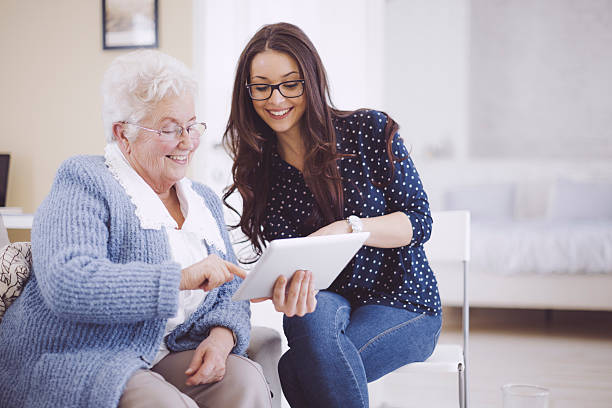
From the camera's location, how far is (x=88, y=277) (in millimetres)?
1003

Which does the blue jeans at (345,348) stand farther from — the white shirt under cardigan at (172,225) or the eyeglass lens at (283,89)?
the eyeglass lens at (283,89)

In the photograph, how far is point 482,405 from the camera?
2283mm

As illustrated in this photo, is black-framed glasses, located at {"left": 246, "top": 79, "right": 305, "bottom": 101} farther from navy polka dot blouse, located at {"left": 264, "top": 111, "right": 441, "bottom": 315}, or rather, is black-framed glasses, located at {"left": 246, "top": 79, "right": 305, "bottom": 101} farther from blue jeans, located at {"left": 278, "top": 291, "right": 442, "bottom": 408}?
blue jeans, located at {"left": 278, "top": 291, "right": 442, "bottom": 408}

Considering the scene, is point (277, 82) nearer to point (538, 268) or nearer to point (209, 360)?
point (209, 360)

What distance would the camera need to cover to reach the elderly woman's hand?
1072mm

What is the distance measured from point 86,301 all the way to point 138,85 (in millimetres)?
457

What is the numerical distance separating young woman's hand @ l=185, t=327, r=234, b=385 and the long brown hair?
16.5 inches

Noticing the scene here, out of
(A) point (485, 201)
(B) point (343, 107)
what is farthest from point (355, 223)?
(A) point (485, 201)

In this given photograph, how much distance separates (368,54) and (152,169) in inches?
80.1

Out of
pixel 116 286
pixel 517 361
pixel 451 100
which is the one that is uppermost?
pixel 451 100

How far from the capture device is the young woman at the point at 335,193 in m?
1.40

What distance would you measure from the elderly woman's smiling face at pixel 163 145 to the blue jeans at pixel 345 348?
0.42m

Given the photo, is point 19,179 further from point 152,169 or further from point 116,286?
point 116,286

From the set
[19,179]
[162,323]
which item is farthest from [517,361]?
[19,179]
